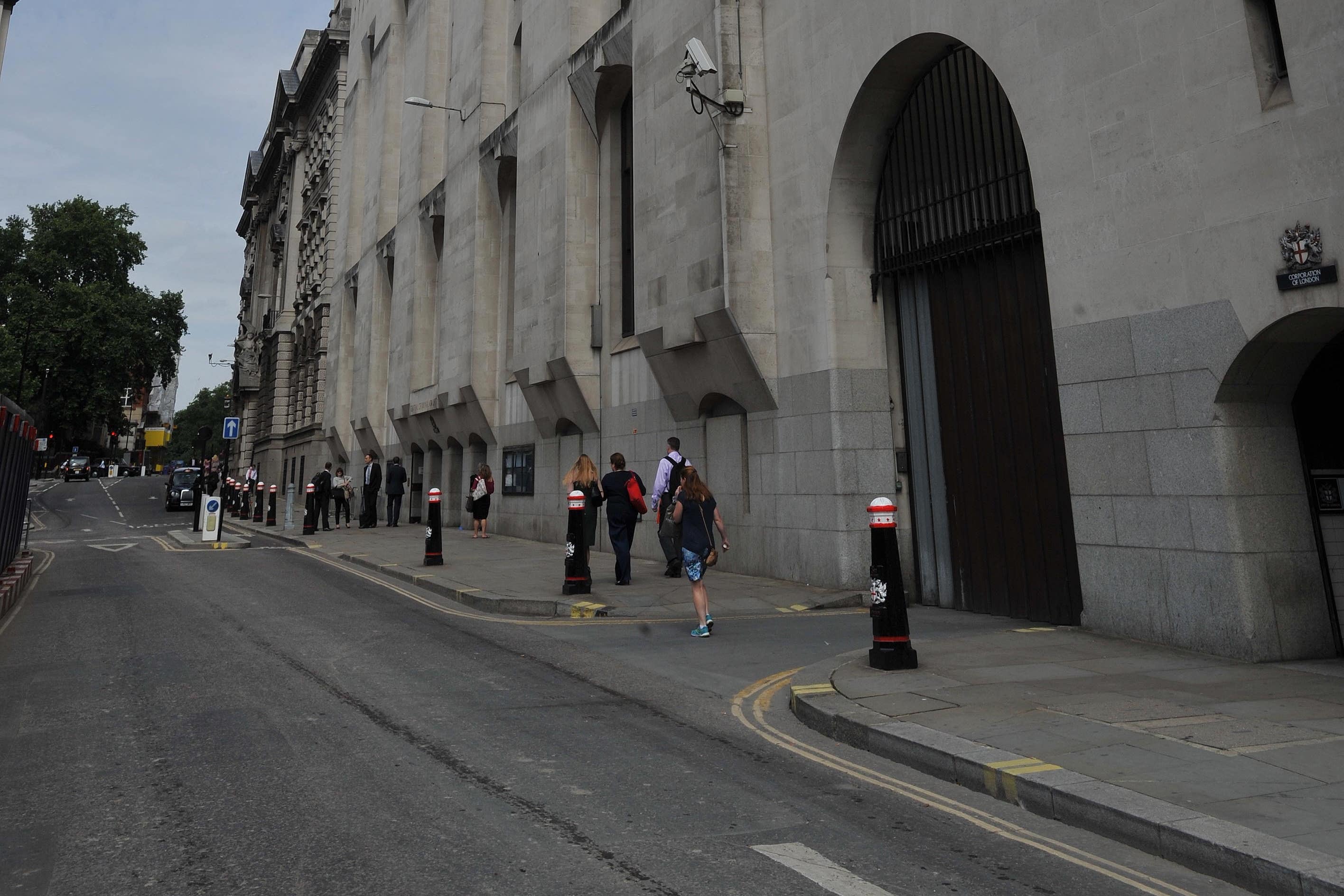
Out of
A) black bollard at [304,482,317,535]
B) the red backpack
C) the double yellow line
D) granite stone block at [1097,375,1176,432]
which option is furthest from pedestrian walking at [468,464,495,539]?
granite stone block at [1097,375,1176,432]

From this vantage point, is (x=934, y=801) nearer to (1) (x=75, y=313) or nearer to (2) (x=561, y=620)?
(2) (x=561, y=620)

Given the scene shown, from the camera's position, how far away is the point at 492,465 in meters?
21.7

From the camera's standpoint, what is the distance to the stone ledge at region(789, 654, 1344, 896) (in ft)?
9.95

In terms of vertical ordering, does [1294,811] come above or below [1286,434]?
below

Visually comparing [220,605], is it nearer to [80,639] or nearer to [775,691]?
[80,639]

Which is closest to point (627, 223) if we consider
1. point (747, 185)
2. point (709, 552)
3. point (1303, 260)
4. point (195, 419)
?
point (747, 185)

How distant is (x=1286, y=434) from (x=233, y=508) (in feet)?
117

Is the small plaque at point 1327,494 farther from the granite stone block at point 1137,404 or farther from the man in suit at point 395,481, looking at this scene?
the man in suit at point 395,481

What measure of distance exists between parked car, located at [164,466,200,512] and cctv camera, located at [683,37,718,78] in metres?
36.6

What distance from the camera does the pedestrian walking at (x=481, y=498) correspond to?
19250 mm

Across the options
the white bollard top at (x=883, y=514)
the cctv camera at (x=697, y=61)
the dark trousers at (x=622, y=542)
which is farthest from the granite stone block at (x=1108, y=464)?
the cctv camera at (x=697, y=61)

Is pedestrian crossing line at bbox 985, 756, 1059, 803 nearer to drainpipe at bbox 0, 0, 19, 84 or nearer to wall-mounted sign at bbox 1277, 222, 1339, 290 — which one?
wall-mounted sign at bbox 1277, 222, 1339, 290

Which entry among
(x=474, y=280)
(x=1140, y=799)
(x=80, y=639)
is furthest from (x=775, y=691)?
(x=474, y=280)

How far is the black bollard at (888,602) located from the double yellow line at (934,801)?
654 mm
